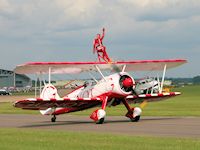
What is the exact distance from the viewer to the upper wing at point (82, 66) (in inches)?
1016

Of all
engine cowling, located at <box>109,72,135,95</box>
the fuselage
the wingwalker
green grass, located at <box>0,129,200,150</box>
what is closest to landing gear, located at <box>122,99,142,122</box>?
the wingwalker

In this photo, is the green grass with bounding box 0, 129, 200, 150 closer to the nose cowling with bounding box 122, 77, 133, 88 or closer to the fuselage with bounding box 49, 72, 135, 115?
the nose cowling with bounding box 122, 77, 133, 88

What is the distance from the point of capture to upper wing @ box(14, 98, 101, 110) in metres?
24.2

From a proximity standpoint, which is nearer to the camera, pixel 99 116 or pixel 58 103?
pixel 99 116

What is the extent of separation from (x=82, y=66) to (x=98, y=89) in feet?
5.32

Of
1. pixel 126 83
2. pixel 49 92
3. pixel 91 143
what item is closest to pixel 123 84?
pixel 126 83

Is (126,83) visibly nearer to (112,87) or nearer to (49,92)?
(112,87)

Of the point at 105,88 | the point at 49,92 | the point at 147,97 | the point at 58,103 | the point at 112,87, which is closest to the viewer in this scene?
the point at 112,87

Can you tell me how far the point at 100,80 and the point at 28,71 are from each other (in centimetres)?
376

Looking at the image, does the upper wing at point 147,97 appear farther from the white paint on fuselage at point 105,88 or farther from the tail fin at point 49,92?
the tail fin at point 49,92

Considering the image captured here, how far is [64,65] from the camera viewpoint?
86.0 ft

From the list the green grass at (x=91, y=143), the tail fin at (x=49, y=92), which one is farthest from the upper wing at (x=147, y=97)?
the green grass at (x=91, y=143)

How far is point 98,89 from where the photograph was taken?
26.1 metres

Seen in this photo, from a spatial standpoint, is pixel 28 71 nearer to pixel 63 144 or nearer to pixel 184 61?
pixel 184 61
